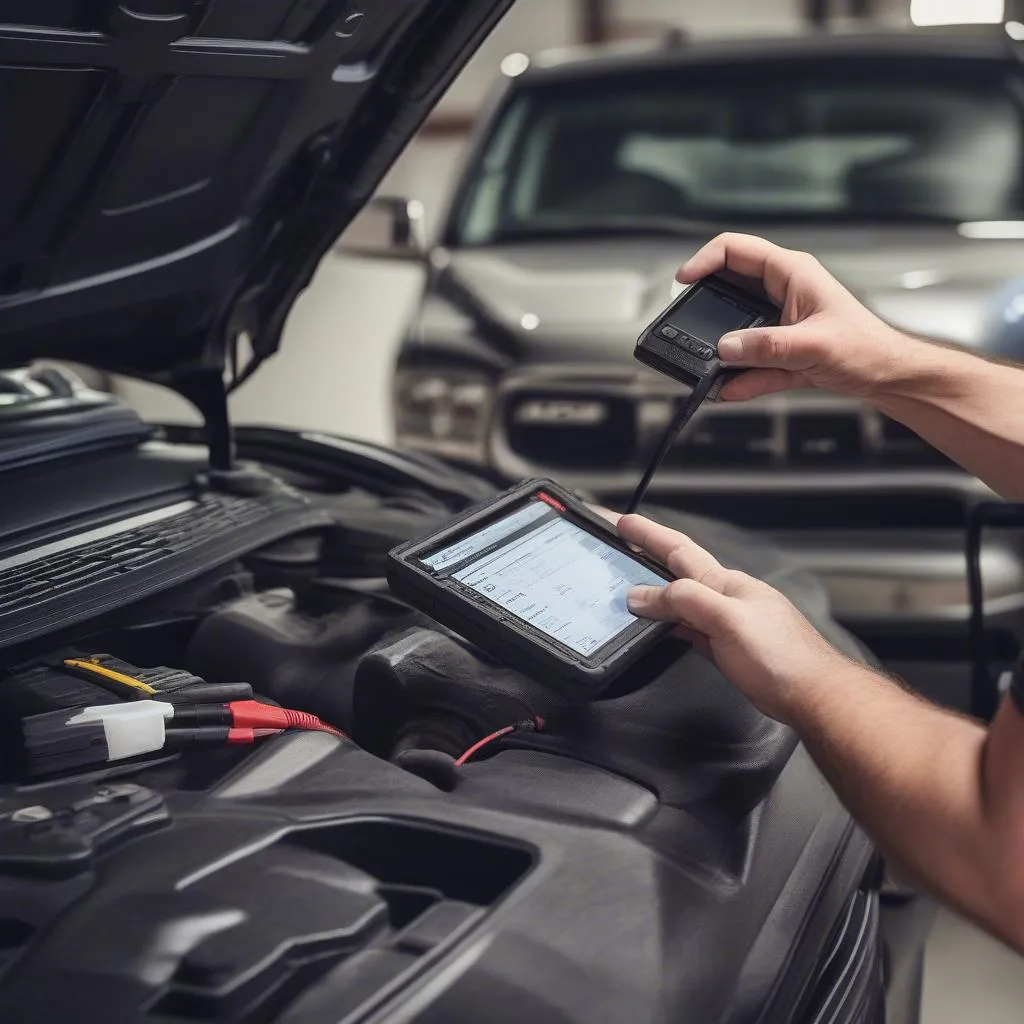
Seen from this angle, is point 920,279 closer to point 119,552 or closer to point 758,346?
point 758,346

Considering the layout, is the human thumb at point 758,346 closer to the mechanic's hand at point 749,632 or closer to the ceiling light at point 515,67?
the mechanic's hand at point 749,632

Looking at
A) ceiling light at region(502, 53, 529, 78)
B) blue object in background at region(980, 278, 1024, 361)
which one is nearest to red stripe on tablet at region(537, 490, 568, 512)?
blue object in background at region(980, 278, 1024, 361)

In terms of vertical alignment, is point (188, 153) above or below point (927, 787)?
above

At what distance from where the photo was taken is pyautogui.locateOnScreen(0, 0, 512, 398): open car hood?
1.02m

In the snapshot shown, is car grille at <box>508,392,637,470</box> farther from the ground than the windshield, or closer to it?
closer to it

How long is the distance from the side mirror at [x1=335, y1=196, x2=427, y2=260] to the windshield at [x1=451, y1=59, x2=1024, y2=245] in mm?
178

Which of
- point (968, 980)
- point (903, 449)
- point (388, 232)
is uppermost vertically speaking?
point (388, 232)

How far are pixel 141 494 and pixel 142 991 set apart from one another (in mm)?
658

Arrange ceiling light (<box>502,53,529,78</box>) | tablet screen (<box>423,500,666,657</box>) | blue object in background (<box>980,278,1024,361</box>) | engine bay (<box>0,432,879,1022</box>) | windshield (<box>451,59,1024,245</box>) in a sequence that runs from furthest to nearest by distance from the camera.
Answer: ceiling light (<box>502,53,529,78</box>) → windshield (<box>451,59,1024,245</box>) → blue object in background (<box>980,278,1024,361</box>) → tablet screen (<box>423,500,666,657</box>) → engine bay (<box>0,432,879,1022</box>)

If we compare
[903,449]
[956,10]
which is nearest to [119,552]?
[903,449]

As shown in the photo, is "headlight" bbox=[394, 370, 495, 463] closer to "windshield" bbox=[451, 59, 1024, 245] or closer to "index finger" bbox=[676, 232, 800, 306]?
"windshield" bbox=[451, 59, 1024, 245]

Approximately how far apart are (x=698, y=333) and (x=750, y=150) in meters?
1.92

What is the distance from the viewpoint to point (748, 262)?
1.21 metres

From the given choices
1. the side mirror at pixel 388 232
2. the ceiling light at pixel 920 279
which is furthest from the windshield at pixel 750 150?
the ceiling light at pixel 920 279
